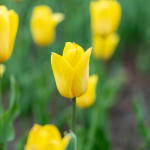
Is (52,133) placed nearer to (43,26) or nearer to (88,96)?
(88,96)

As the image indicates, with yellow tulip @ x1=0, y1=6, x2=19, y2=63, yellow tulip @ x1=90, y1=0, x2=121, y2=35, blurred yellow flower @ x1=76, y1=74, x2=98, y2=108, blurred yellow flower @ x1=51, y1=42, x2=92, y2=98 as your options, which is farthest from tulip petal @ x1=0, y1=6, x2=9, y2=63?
yellow tulip @ x1=90, y1=0, x2=121, y2=35

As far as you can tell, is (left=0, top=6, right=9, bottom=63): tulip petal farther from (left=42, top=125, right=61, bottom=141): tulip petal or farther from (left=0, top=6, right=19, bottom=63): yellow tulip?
(left=42, top=125, right=61, bottom=141): tulip petal

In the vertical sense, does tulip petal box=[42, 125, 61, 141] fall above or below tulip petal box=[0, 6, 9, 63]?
below

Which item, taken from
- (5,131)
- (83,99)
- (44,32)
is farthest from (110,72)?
(5,131)

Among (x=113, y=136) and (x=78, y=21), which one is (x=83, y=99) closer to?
(x=113, y=136)

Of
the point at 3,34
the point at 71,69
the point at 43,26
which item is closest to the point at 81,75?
the point at 71,69

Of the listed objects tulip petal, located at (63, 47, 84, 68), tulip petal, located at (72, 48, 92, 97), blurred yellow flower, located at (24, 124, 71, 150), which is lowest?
blurred yellow flower, located at (24, 124, 71, 150)

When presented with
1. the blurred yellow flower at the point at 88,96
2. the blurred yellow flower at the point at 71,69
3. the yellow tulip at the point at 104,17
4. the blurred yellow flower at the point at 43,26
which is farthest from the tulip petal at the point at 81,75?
the blurred yellow flower at the point at 43,26

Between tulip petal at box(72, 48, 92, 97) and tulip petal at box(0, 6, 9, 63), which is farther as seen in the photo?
tulip petal at box(0, 6, 9, 63)
